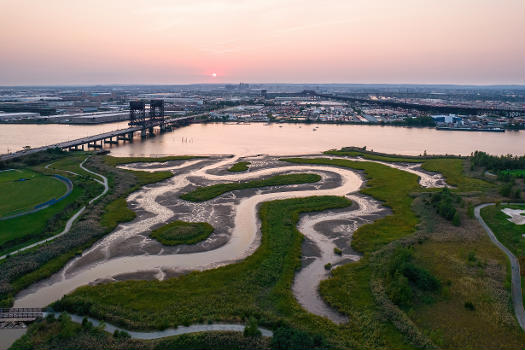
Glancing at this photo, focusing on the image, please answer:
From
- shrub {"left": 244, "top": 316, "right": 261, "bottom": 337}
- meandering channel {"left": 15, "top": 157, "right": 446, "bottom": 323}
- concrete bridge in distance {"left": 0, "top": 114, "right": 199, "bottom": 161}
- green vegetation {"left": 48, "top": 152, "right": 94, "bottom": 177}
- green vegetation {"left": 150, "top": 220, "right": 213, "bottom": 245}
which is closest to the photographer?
shrub {"left": 244, "top": 316, "right": 261, "bottom": 337}

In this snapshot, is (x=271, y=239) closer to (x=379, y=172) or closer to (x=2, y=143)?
(x=379, y=172)

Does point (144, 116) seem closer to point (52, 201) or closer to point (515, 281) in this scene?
point (52, 201)

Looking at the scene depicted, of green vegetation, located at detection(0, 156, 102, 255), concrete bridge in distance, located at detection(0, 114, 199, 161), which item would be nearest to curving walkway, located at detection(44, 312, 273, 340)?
green vegetation, located at detection(0, 156, 102, 255)

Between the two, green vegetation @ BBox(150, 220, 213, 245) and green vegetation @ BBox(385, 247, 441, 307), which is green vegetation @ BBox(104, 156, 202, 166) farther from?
green vegetation @ BBox(385, 247, 441, 307)

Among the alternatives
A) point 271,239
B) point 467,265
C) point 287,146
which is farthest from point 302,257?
point 287,146

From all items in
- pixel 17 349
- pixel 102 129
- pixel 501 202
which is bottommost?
pixel 17 349

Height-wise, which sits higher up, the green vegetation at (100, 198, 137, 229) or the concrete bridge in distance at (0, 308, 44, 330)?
the green vegetation at (100, 198, 137, 229)

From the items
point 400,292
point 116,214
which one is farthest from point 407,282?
point 116,214
